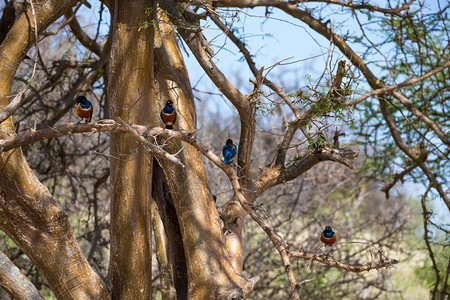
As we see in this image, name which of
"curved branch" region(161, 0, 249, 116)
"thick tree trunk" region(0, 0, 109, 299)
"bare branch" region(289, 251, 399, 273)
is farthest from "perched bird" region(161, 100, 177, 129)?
"bare branch" region(289, 251, 399, 273)

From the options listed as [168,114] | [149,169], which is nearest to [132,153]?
[149,169]

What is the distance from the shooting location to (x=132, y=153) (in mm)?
4461

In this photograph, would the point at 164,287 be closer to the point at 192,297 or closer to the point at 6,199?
the point at 192,297

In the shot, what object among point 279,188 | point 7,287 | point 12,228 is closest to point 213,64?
point 12,228

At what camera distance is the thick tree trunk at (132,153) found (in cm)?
447

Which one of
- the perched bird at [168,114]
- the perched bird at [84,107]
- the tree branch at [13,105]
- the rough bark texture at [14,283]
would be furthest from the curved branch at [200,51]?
the rough bark texture at [14,283]

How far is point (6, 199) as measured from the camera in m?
4.08

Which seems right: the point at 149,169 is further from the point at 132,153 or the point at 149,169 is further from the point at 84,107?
the point at 84,107

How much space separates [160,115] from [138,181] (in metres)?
0.52

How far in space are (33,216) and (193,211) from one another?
45.9 inches

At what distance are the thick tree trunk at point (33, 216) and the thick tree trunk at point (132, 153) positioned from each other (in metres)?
0.28

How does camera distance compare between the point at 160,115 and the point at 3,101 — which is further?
the point at 160,115

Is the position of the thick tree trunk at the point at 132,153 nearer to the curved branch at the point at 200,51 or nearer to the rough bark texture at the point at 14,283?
the curved branch at the point at 200,51

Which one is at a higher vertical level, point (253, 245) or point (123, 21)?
point (253, 245)
